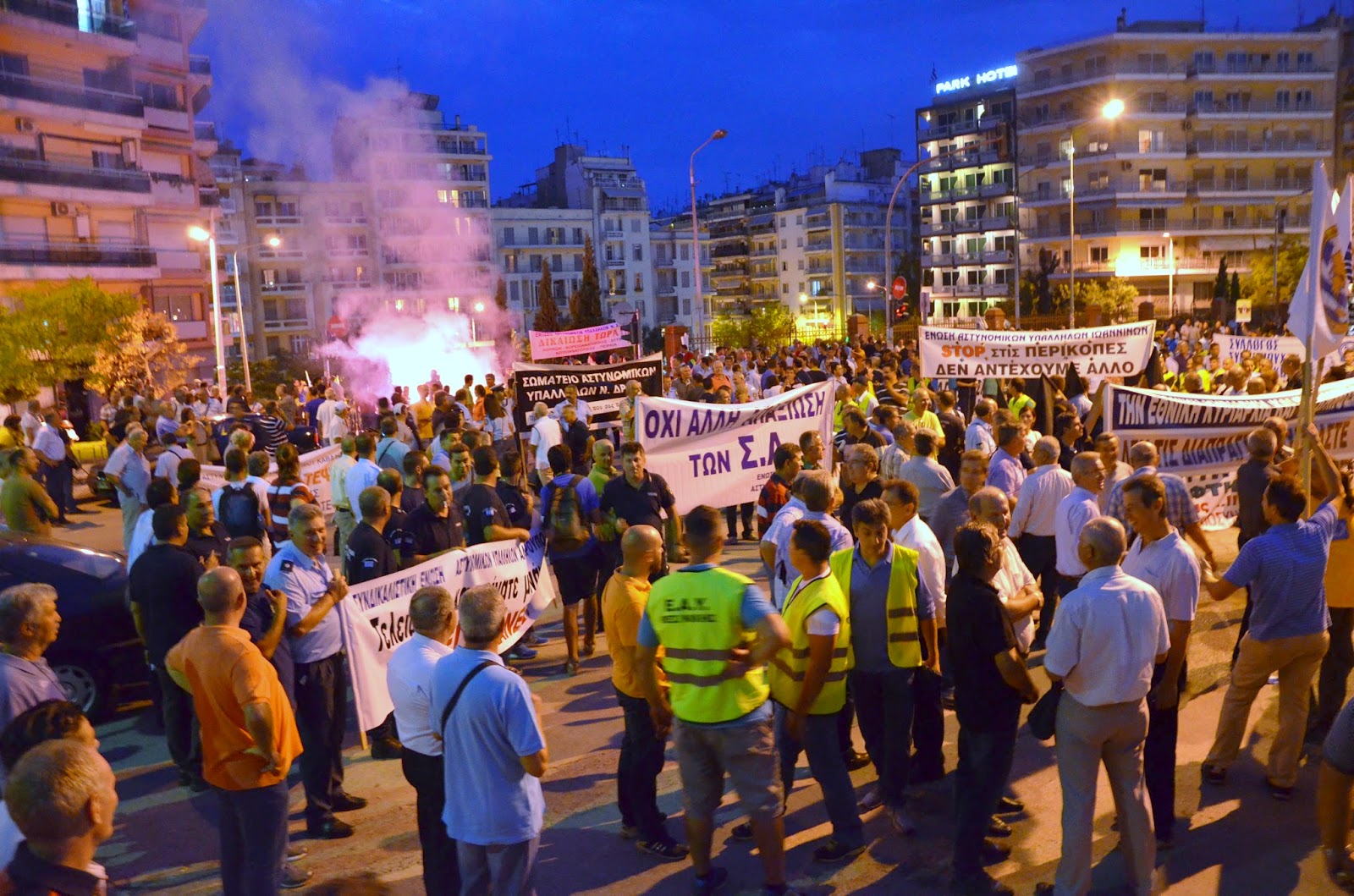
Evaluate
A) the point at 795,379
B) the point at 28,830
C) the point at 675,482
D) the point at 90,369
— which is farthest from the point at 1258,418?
the point at 90,369

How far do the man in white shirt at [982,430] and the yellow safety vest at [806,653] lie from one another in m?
4.90

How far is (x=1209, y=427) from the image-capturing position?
8.52 meters

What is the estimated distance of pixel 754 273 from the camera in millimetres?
97438

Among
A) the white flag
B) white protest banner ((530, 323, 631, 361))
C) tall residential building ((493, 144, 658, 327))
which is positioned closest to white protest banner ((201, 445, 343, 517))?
white protest banner ((530, 323, 631, 361))

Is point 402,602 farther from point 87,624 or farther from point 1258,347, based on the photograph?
point 1258,347

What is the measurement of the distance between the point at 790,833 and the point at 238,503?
5.14 meters

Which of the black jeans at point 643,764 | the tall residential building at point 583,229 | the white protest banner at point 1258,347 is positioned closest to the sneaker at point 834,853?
the black jeans at point 643,764

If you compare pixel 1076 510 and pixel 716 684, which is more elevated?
pixel 1076 510

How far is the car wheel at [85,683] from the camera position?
7.90 meters

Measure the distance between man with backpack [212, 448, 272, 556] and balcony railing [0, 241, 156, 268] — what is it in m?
33.0

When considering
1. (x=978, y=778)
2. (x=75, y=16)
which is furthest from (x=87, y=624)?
(x=75, y=16)

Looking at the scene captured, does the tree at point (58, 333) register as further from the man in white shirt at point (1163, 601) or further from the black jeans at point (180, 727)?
the man in white shirt at point (1163, 601)

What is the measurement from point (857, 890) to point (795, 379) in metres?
14.3

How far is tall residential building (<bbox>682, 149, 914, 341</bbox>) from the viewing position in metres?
88.8
